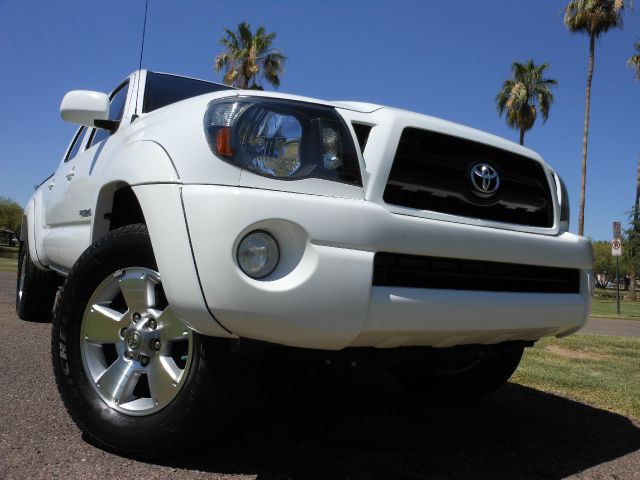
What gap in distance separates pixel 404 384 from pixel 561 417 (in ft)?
3.26

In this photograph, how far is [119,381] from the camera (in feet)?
7.61

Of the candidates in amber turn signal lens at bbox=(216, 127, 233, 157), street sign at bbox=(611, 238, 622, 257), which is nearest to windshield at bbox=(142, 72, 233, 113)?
amber turn signal lens at bbox=(216, 127, 233, 157)

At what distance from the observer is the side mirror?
306 centimetres

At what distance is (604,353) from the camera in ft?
19.6

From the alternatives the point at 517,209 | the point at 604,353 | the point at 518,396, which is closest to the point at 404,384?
the point at 518,396

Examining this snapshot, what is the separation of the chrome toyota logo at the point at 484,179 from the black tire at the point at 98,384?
125cm

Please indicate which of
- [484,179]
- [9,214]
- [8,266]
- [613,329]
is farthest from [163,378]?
[9,214]

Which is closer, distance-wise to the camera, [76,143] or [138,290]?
[138,290]

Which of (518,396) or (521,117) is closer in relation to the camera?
(518,396)

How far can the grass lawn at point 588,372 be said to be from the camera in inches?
152

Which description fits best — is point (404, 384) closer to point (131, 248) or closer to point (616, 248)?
point (131, 248)

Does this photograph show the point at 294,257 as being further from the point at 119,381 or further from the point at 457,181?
the point at 119,381

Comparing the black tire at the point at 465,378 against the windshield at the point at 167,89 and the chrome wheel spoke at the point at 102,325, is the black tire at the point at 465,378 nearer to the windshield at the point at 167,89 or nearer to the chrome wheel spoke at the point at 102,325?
the chrome wheel spoke at the point at 102,325

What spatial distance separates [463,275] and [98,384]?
1.53 metres
